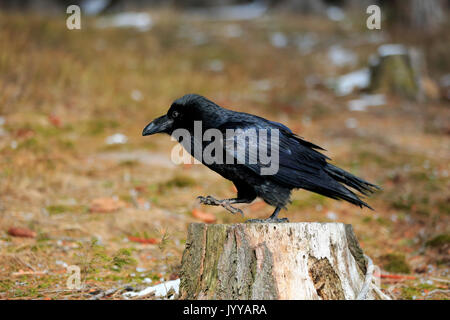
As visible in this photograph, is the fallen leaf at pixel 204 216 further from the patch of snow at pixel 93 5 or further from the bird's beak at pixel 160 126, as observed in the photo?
the patch of snow at pixel 93 5

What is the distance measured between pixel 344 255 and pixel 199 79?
803 cm

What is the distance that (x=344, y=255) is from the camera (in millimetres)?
2891

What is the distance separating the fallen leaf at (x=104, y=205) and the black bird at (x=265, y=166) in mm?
1697

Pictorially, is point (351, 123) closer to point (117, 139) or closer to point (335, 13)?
point (117, 139)

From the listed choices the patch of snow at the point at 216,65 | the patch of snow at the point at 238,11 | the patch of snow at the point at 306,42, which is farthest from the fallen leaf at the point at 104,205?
the patch of snow at the point at 238,11

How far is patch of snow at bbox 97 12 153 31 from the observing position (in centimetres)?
1526

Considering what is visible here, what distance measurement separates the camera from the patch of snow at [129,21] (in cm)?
1526

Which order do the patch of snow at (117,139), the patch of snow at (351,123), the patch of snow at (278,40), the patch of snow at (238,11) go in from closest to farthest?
the patch of snow at (117,139) < the patch of snow at (351,123) < the patch of snow at (278,40) < the patch of snow at (238,11)

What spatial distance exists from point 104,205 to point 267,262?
2565 millimetres

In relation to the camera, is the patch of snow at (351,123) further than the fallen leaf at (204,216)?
Yes

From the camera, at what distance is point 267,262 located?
267cm

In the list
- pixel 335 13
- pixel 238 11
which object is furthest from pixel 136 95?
pixel 238 11

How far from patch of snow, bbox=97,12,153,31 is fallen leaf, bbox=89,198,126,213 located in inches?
442
